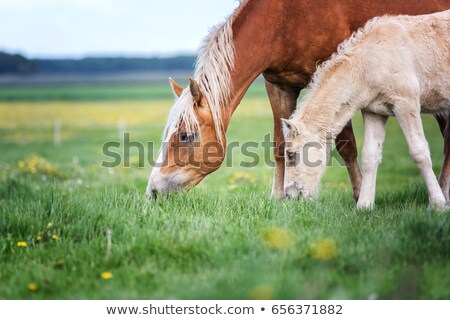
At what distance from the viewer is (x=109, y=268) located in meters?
4.59

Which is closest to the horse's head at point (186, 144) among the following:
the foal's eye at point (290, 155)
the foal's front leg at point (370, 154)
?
the foal's eye at point (290, 155)

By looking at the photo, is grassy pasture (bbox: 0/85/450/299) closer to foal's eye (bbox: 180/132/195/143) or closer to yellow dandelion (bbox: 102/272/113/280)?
yellow dandelion (bbox: 102/272/113/280)

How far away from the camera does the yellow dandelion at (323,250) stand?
4.42 meters

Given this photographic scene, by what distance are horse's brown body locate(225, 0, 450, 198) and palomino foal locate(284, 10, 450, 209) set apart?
19.8 inches

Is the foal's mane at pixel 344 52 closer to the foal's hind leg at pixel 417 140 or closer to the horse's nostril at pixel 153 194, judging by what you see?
the foal's hind leg at pixel 417 140

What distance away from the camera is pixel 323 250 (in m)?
4.48

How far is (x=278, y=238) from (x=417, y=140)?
2106 millimetres

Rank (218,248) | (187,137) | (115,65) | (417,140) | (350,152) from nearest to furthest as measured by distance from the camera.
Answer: (218,248) → (417,140) → (187,137) → (350,152) → (115,65)

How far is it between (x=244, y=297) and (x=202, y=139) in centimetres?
273

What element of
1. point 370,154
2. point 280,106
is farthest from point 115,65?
point 370,154

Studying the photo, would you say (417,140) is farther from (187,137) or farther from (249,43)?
(187,137)

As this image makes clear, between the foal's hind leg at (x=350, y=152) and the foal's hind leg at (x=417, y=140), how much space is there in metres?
1.45
